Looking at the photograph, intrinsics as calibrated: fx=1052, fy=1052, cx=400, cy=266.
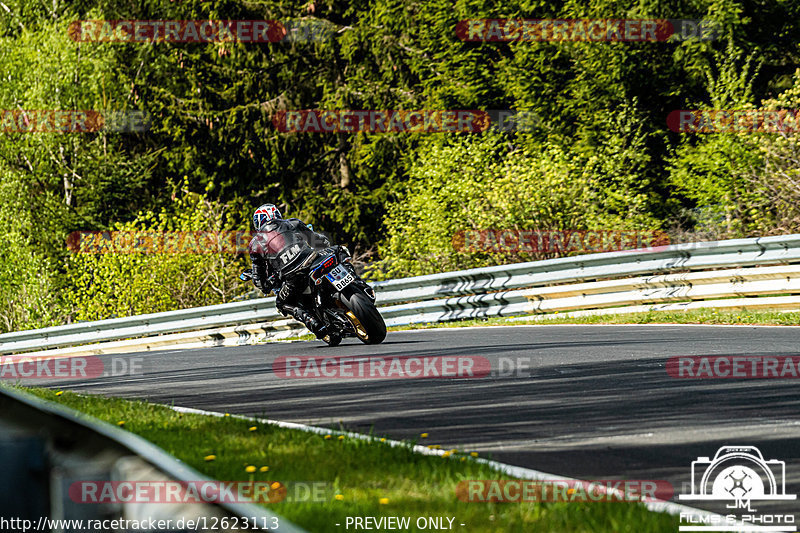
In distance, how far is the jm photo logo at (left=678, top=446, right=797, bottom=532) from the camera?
4.19 metres

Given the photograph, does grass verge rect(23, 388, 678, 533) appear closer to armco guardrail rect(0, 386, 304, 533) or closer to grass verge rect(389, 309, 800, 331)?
armco guardrail rect(0, 386, 304, 533)

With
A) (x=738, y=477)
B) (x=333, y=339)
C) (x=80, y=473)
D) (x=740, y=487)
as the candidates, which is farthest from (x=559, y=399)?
(x=333, y=339)

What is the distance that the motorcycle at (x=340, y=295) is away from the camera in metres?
12.1

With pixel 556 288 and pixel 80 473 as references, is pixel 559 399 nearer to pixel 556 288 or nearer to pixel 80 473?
pixel 80 473

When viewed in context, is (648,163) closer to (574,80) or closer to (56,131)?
(574,80)

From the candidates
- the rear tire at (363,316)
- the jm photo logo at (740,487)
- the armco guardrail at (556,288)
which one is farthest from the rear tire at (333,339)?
the jm photo logo at (740,487)

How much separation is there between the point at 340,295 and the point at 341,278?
8.3 inches

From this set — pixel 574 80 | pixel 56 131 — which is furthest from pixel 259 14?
pixel 574 80

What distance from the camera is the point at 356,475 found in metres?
5.26

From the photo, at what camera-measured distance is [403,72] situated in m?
35.7

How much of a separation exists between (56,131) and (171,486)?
1416 inches

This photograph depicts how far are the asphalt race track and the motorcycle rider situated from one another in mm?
636

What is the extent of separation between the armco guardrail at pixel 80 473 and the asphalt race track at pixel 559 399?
3.06 metres

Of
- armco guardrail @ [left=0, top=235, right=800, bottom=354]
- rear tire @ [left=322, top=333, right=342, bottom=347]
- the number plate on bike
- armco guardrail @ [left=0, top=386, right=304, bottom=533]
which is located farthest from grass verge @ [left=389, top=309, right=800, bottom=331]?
armco guardrail @ [left=0, top=386, right=304, bottom=533]
